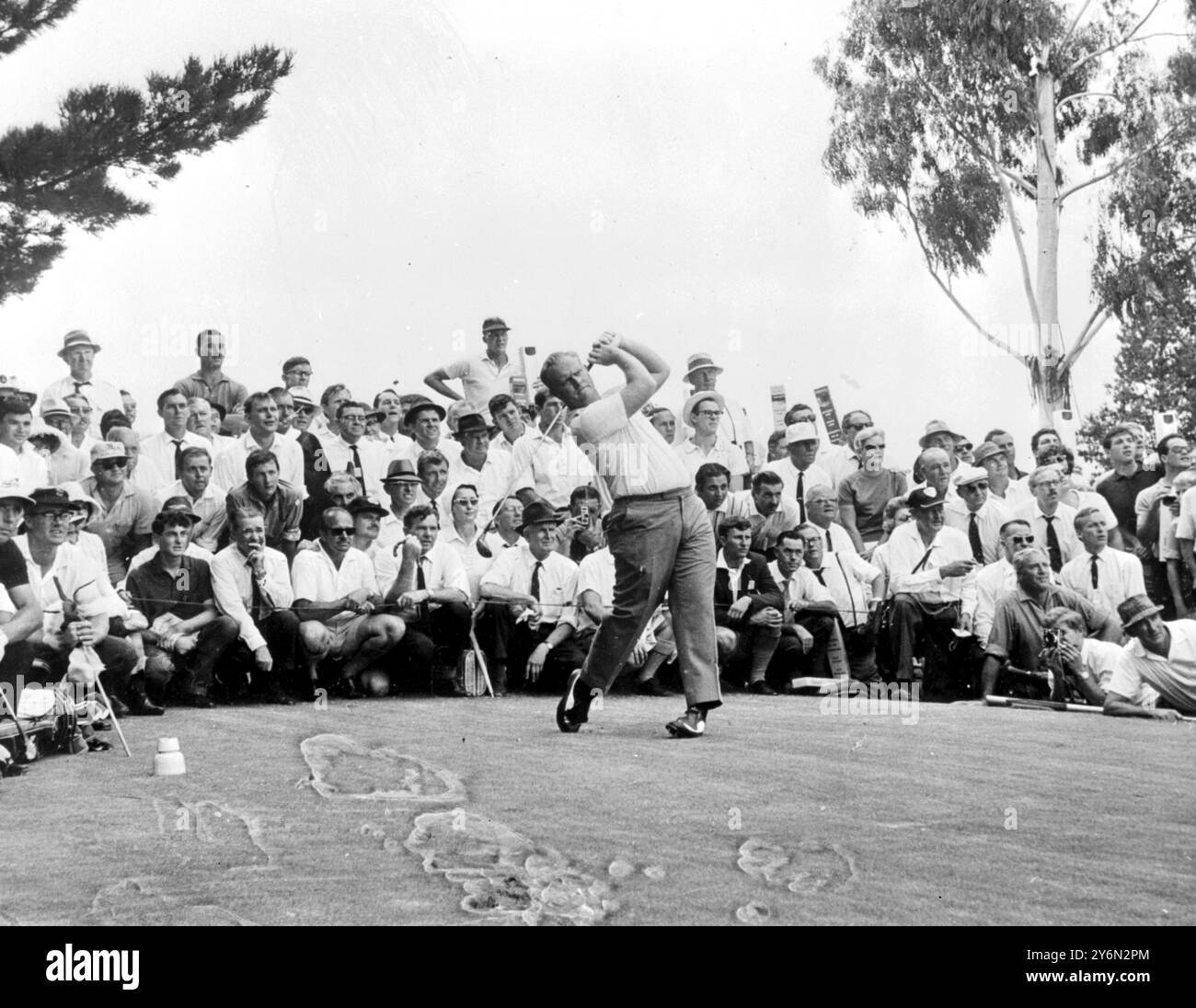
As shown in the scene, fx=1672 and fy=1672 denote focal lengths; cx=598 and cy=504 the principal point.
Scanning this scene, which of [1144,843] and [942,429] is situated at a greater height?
[942,429]

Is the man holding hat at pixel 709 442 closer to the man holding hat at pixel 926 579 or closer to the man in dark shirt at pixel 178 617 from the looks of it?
the man holding hat at pixel 926 579

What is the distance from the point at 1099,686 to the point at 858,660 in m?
1.39

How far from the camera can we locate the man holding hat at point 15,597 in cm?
656

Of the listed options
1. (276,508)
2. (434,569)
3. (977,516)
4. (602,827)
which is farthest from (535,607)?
(602,827)

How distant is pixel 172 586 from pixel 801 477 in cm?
383

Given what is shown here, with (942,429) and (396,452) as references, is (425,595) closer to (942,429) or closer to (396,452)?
(396,452)

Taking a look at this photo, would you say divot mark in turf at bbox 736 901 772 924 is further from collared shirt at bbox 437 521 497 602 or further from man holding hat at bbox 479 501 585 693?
collared shirt at bbox 437 521 497 602

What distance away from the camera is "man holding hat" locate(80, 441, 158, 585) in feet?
27.1

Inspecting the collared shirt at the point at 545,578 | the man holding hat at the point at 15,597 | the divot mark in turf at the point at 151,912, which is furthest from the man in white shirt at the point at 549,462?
the divot mark in turf at the point at 151,912

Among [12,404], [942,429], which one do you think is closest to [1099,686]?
[942,429]

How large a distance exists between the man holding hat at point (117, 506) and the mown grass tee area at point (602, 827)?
47.5 inches

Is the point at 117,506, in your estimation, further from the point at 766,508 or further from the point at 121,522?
the point at 766,508

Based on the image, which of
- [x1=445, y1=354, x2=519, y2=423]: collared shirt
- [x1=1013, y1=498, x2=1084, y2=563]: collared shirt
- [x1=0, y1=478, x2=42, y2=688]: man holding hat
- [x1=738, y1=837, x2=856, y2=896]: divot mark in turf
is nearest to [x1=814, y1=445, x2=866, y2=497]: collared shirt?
[x1=1013, y1=498, x2=1084, y2=563]: collared shirt

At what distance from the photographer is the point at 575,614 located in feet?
29.5
